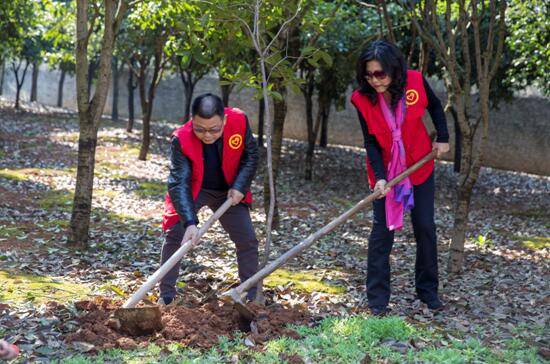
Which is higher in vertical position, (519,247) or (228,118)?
(228,118)

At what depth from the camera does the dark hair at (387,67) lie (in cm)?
480

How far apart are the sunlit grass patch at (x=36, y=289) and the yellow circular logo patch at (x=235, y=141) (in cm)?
178

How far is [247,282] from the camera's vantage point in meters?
4.93

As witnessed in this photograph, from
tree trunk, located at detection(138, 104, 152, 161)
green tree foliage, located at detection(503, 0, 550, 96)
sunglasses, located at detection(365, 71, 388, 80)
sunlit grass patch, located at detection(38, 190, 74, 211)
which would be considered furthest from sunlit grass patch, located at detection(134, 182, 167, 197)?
sunglasses, located at detection(365, 71, 388, 80)

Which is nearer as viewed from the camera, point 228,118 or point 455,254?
point 228,118

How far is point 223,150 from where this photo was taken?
4988 mm

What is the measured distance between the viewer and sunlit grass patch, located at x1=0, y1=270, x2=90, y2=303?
5422 millimetres

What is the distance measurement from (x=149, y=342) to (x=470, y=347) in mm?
2026

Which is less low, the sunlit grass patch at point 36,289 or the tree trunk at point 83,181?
the tree trunk at point 83,181

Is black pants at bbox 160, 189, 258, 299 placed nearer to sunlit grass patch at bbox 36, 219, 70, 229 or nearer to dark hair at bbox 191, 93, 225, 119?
dark hair at bbox 191, 93, 225, 119

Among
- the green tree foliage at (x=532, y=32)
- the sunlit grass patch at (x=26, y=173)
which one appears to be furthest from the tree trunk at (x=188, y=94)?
the green tree foliage at (x=532, y=32)

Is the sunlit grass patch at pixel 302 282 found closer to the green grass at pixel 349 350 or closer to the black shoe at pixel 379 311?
the black shoe at pixel 379 311

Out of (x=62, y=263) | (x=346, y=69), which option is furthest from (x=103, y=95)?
(x=346, y=69)

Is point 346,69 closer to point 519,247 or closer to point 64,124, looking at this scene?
point 519,247
